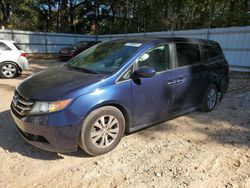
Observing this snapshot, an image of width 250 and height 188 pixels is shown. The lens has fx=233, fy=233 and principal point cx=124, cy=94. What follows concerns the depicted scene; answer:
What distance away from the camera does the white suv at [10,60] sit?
833cm

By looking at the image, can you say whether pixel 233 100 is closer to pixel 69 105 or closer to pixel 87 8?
pixel 69 105

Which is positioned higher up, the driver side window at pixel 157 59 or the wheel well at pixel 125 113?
the driver side window at pixel 157 59

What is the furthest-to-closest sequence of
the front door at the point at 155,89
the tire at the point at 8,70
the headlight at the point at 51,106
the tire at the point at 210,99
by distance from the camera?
the tire at the point at 8,70
the tire at the point at 210,99
the front door at the point at 155,89
the headlight at the point at 51,106

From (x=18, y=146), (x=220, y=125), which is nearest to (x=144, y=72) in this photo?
(x=220, y=125)

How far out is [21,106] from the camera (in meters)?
3.09

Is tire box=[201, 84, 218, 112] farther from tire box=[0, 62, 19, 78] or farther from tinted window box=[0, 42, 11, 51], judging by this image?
tinted window box=[0, 42, 11, 51]

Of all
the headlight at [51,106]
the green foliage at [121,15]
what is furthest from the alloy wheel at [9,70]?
the green foliage at [121,15]

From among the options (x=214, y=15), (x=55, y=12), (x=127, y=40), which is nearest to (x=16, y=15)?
(x=55, y=12)

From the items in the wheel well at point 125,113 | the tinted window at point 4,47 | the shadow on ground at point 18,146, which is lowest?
the shadow on ground at point 18,146

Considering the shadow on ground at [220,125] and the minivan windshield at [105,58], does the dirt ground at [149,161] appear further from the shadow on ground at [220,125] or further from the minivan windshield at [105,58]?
the minivan windshield at [105,58]

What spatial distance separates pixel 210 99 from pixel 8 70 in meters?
7.14

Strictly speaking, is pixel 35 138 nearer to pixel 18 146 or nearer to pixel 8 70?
pixel 18 146

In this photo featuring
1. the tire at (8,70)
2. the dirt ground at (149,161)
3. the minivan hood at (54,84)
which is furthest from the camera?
the tire at (8,70)

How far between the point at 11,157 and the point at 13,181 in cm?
55
